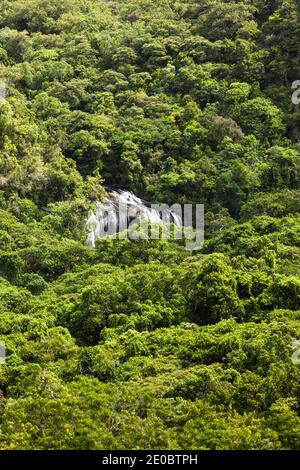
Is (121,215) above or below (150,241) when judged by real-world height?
above

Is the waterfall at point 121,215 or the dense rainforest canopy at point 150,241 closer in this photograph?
the dense rainforest canopy at point 150,241

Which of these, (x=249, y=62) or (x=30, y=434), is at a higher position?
(x=249, y=62)

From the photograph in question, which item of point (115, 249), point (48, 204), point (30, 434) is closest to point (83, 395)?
point (30, 434)

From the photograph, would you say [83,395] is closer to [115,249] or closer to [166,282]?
[166,282]

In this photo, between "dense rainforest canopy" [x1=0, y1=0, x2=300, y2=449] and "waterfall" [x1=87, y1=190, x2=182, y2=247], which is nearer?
"dense rainforest canopy" [x1=0, y1=0, x2=300, y2=449]
